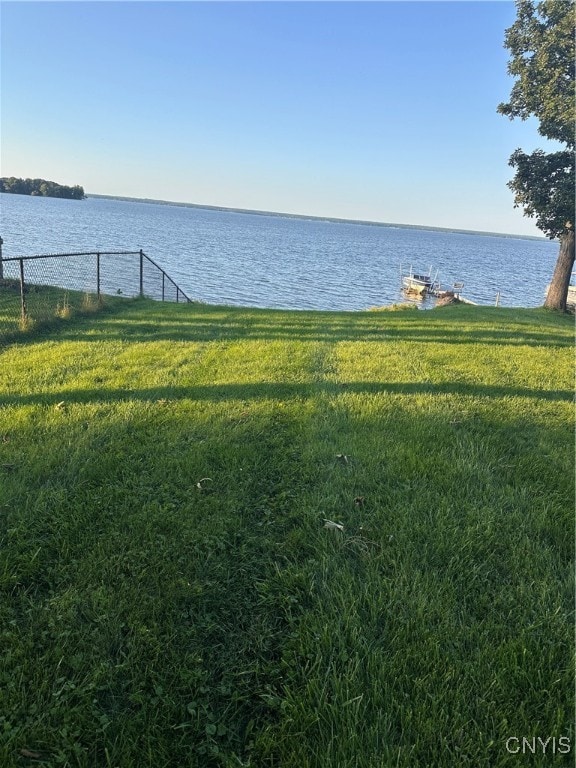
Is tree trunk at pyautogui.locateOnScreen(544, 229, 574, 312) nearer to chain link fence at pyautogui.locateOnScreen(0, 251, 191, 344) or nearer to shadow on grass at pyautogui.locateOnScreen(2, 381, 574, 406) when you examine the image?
shadow on grass at pyautogui.locateOnScreen(2, 381, 574, 406)

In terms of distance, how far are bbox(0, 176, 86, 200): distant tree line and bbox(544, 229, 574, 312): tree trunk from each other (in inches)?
6418

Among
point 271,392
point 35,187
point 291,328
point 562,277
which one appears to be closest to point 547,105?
point 562,277

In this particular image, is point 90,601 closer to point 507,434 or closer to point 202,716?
point 202,716

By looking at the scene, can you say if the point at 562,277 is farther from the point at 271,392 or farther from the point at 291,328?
the point at 271,392

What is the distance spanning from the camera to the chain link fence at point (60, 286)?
27.5 feet

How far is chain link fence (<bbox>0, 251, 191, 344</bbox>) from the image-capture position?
27.5 feet

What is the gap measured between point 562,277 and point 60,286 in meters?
16.1

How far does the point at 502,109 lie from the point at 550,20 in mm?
2501

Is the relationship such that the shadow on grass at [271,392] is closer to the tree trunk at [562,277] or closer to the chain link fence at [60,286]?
the chain link fence at [60,286]

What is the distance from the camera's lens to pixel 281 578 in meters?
2.44

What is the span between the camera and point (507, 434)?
4.35 metres

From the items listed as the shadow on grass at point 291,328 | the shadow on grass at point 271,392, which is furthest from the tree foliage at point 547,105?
the shadow on grass at point 271,392

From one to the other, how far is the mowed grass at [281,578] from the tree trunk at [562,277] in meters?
14.0

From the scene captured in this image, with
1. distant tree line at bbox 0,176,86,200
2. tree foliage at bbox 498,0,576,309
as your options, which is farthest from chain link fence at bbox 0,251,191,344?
distant tree line at bbox 0,176,86,200
